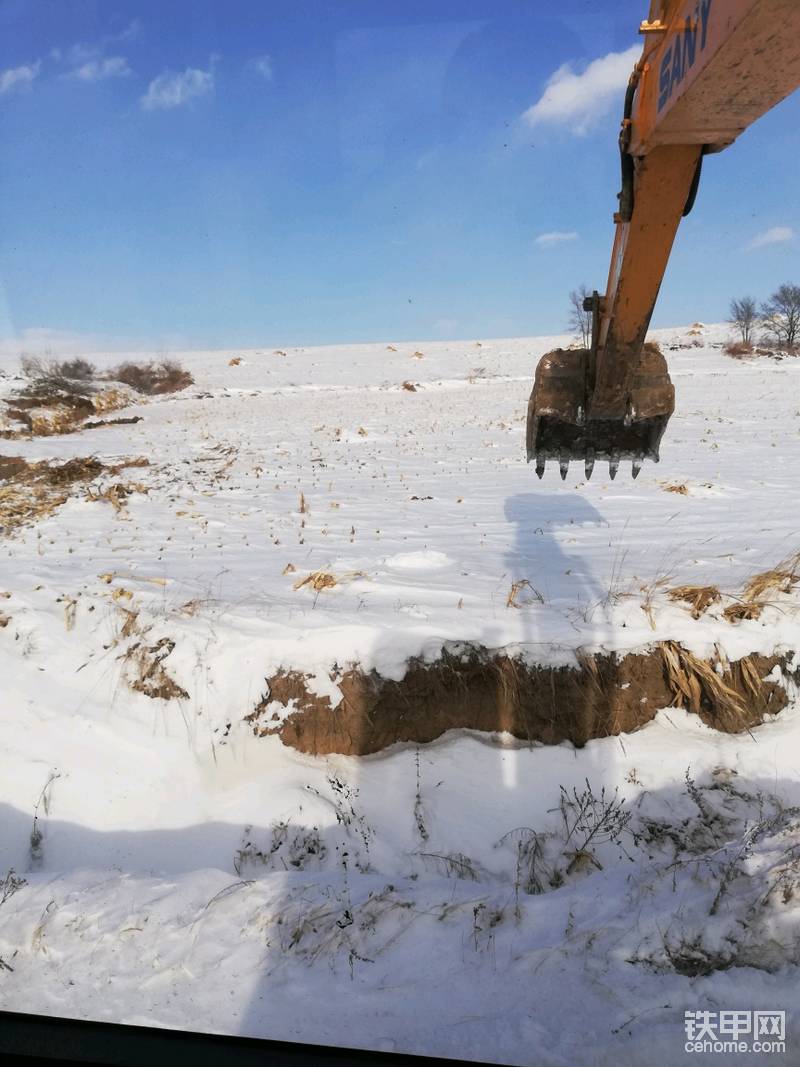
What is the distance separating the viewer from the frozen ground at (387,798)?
2.21m

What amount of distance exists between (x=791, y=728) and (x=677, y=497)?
15.3 feet

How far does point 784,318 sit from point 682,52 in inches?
1223

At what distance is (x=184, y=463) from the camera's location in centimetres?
1200

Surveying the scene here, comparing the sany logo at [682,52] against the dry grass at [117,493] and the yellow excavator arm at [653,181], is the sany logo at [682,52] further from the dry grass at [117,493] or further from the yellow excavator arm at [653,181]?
the dry grass at [117,493]

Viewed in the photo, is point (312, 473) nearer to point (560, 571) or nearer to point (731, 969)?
point (560, 571)

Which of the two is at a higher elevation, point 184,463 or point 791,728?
point 184,463

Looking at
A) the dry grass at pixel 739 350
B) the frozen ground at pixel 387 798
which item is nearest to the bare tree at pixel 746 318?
the dry grass at pixel 739 350

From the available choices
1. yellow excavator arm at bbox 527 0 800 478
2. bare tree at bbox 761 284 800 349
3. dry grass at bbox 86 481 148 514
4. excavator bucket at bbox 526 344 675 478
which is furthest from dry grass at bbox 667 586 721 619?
bare tree at bbox 761 284 800 349

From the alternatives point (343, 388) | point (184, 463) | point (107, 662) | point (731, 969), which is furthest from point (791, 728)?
point (343, 388)

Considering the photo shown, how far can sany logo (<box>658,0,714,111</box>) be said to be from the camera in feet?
6.75

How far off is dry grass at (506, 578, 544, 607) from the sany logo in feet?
11.7

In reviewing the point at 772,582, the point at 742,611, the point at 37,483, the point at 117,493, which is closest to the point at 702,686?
the point at 742,611

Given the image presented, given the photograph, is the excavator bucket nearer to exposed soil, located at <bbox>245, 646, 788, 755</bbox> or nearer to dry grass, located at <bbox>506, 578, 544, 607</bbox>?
dry grass, located at <bbox>506, 578, 544, 607</bbox>

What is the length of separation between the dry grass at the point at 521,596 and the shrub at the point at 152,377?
2633 cm
